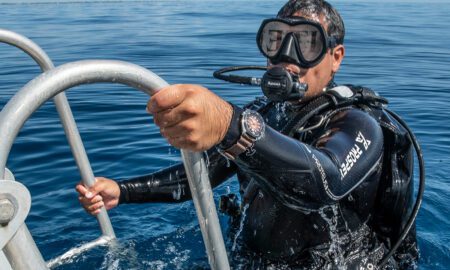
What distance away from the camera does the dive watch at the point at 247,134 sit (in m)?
1.54

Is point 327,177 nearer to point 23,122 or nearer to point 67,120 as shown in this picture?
point 23,122

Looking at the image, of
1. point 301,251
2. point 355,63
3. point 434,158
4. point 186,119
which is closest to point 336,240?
point 301,251

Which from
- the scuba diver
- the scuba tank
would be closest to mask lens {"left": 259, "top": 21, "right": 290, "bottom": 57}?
the scuba diver

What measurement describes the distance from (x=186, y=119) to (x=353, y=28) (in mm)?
18317

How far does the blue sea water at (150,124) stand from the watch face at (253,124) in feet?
5.61

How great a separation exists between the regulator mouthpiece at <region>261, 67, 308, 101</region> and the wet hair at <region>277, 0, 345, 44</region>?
14.0 inches

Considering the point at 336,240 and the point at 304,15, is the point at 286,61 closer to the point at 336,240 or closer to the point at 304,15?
the point at 304,15

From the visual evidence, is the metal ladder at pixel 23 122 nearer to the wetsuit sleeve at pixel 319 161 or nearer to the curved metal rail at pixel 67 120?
the wetsuit sleeve at pixel 319 161

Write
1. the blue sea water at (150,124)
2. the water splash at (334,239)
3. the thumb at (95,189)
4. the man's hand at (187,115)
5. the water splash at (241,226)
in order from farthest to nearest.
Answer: the blue sea water at (150,124), the water splash at (241,226), the thumb at (95,189), the water splash at (334,239), the man's hand at (187,115)

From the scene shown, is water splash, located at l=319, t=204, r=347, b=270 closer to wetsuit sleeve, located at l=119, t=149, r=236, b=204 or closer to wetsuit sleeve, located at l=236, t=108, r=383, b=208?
wetsuit sleeve, located at l=236, t=108, r=383, b=208

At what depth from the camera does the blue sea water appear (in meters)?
3.75

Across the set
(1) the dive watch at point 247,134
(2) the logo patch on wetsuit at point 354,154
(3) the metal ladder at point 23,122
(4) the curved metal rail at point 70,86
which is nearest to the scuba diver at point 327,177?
(2) the logo patch on wetsuit at point 354,154

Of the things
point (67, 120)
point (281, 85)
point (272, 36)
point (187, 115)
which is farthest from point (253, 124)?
point (67, 120)

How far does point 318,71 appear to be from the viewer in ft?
8.40
